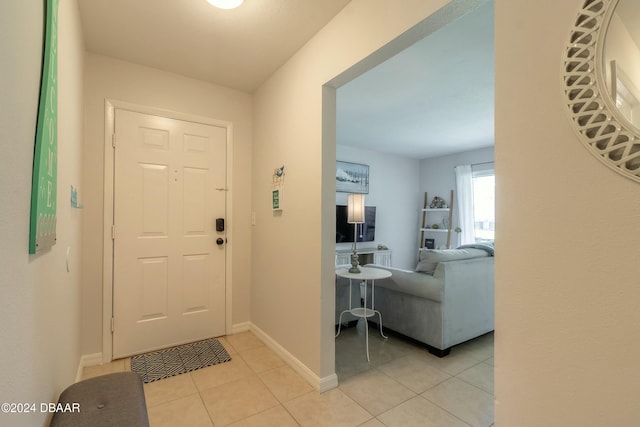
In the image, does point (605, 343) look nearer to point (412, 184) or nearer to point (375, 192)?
point (375, 192)

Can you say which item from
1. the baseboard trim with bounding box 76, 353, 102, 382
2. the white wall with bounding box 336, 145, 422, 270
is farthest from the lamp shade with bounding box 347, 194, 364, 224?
the baseboard trim with bounding box 76, 353, 102, 382

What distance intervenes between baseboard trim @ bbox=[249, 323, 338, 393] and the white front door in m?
0.59

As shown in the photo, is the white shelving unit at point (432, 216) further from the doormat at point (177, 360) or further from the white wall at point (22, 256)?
the white wall at point (22, 256)

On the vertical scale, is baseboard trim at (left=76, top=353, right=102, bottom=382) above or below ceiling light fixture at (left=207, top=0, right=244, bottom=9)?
below

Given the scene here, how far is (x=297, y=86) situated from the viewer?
7.64 feet

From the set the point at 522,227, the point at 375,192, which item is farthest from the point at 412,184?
the point at 522,227

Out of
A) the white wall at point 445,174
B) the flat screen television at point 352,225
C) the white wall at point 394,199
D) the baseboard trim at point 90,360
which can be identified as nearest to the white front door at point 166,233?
the baseboard trim at point 90,360

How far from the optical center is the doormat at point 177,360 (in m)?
2.21

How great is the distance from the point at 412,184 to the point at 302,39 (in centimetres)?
463

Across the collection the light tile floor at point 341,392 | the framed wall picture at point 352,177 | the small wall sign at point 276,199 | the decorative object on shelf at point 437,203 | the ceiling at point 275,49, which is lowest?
the light tile floor at point 341,392

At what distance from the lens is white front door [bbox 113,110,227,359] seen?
247 centimetres

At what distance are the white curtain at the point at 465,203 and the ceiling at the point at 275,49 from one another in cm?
193

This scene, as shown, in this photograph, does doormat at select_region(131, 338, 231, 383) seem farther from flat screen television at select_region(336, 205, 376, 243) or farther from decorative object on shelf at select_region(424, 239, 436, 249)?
decorative object on shelf at select_region(424, 239, 436, 249)

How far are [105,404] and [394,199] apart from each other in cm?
547
